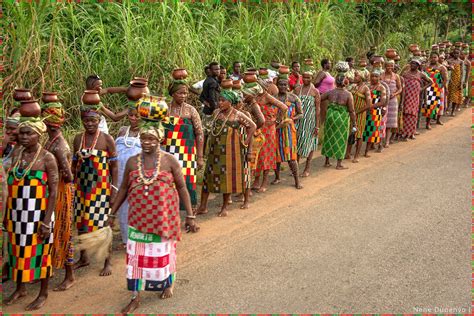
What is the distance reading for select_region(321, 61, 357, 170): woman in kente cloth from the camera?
9148mm

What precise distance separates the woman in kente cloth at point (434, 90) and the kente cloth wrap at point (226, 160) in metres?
6.88

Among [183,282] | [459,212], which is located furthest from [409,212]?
[183,282]

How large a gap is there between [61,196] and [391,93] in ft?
23.7

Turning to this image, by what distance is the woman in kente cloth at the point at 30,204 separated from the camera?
14.9 feet

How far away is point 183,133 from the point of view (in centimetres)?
647

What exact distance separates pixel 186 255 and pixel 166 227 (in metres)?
1.26

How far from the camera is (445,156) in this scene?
10094mm

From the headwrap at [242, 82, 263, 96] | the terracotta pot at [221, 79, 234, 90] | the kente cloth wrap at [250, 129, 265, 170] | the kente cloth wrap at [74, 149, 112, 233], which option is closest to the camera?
the kente cloth wrap at [74, 149, 112, 233]

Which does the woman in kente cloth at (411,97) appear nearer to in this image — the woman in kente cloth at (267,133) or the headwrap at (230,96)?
the woman in kente cloth at (267,133)

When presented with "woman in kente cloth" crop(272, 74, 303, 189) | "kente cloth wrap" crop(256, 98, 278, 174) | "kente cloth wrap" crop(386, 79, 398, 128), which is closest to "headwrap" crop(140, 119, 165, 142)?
"kente cloth wrap" crop(256, 98, 278, 174)

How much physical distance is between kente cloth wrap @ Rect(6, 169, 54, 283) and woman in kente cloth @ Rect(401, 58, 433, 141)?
833 cm

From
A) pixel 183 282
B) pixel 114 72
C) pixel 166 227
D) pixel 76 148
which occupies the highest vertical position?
pixel 114 72

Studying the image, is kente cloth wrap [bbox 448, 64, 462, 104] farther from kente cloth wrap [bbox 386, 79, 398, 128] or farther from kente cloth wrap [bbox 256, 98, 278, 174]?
kente cloth wrap [bbox 256, 98, 278, 174]

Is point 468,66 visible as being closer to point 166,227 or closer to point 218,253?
point 218,253
